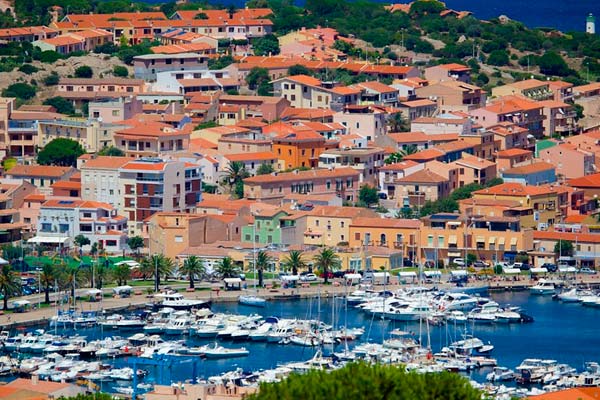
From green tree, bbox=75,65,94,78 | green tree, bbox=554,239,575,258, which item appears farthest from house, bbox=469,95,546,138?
green tree, bbox=554,239,575,258

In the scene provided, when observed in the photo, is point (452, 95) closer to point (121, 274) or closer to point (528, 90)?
point (528, 90)

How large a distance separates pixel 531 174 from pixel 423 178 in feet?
10.2

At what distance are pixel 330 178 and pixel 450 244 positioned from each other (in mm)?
5291

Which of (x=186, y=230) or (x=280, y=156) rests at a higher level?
(x=280, y=156)

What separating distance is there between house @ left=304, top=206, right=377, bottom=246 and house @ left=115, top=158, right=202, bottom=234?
3.33 metres

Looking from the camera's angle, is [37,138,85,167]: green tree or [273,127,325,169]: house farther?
[37,138,85,167]: green tree

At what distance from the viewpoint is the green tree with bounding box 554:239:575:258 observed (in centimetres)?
5512

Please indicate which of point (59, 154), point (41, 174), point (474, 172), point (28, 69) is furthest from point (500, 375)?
point (28, 69)

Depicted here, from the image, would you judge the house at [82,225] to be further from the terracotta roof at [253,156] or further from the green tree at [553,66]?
the green tree at [553,66]

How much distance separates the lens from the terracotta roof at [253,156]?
60.9 m

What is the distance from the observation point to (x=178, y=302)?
50094 millimetres

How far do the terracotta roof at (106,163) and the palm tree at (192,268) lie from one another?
206 inches

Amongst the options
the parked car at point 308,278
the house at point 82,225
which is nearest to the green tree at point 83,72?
the house at point 82,225

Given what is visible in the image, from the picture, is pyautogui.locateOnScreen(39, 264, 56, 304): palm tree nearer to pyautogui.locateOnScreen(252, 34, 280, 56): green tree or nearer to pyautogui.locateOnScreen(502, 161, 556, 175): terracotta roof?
pyautogui.locateOnScreen(502, 161, 556, 175): terracotta roof
